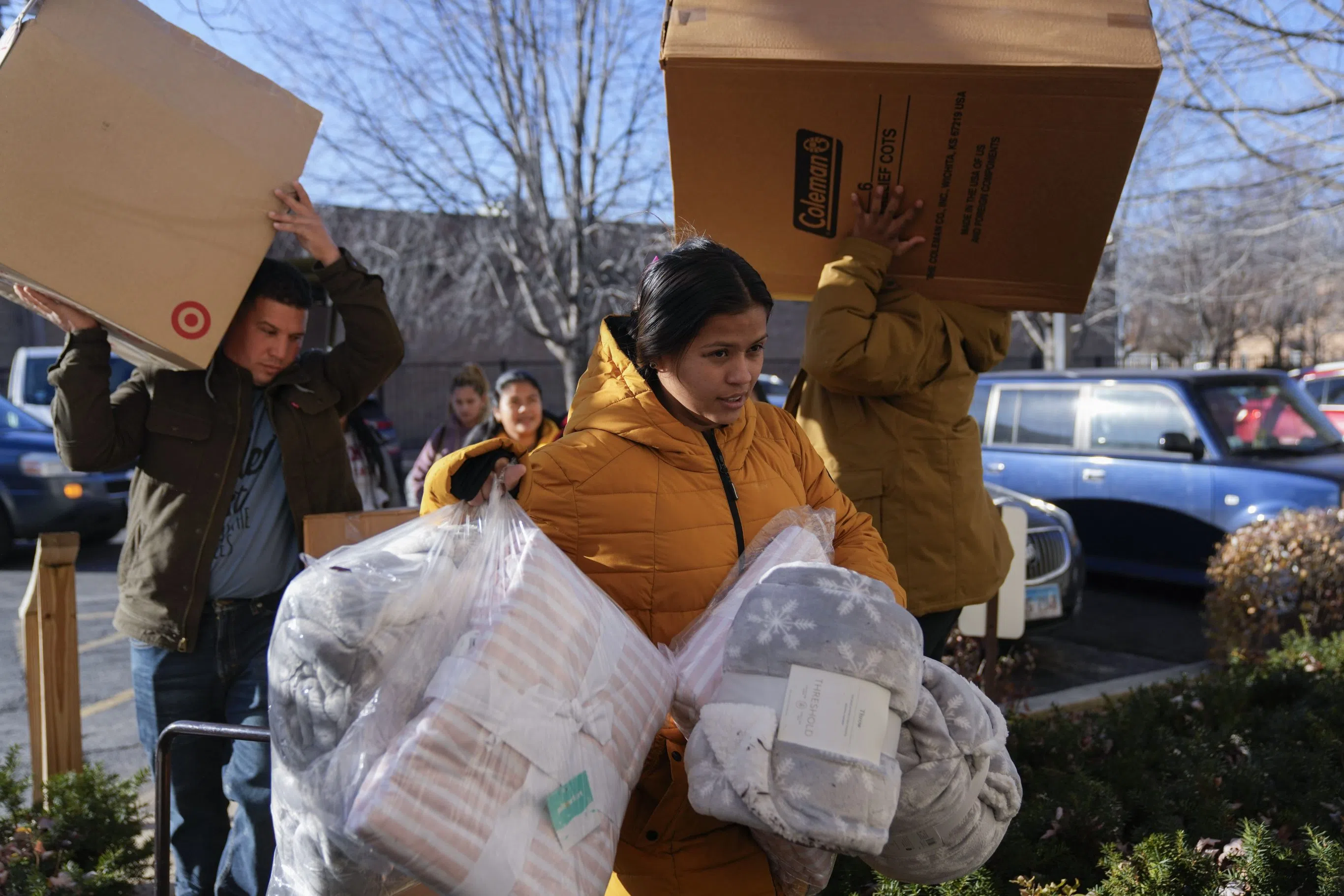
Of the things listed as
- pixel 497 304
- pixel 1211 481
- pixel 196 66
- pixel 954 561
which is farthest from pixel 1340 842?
pixel 497 304

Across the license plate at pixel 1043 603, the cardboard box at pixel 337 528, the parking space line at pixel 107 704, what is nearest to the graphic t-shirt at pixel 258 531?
the cardboard box at pixel 337 528

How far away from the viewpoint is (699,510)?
80.0 inches

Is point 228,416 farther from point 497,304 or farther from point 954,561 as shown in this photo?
point 497,304

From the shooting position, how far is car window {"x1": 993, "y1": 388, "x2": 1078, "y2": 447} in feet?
29.4

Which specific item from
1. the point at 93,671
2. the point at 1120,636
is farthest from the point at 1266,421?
the point at 93,671

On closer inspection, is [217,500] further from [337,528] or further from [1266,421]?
[1266,421]

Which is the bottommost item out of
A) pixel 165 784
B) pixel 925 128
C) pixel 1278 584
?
pixel 1278 584

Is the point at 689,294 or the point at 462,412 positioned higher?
the point at 689,294

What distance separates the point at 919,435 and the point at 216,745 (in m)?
2.22

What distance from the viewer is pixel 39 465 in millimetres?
10242

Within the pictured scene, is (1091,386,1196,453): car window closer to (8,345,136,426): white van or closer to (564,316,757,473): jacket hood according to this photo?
(564,316,757,473): jacket hood

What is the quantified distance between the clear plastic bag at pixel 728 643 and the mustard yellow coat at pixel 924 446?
0.97 m

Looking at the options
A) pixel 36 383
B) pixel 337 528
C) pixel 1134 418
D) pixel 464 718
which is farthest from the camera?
pixel 36 383

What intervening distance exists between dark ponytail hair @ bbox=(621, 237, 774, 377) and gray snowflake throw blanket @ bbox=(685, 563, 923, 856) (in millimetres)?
552
